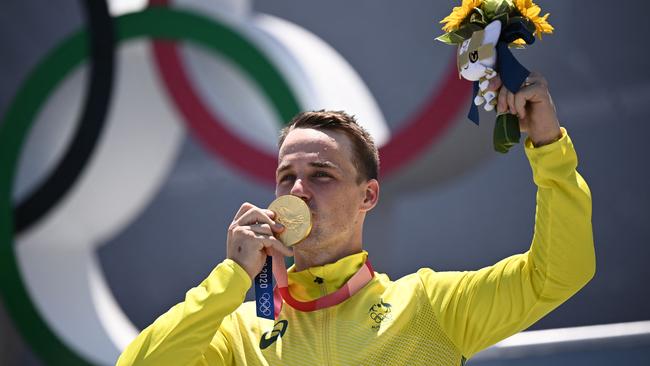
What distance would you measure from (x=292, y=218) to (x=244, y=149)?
11.1 feet

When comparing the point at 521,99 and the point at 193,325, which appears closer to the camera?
the point at 521,99

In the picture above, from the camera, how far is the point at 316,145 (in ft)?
8.21

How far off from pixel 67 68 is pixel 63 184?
807mm

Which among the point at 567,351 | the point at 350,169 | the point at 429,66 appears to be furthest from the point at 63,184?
the point at 350,169

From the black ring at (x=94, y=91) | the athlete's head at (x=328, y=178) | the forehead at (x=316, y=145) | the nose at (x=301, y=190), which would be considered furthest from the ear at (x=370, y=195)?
the black ring at (x=94, y=91)

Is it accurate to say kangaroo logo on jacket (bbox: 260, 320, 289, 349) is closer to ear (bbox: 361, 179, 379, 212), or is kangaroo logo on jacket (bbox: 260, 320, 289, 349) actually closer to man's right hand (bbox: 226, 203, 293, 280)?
man's right hand (bbox: 226, 203, 293, 280)

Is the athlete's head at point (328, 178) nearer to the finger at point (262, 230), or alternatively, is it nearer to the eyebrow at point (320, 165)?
the eyebrow at point (320, 165)

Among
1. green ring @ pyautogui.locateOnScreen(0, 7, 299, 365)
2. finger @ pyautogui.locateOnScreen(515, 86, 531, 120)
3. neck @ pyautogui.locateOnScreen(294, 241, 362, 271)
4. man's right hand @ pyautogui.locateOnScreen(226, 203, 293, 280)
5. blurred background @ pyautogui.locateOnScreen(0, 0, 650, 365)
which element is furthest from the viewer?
green ring @ pyautogui.locateOnScreen(0, 7, 299, 365)

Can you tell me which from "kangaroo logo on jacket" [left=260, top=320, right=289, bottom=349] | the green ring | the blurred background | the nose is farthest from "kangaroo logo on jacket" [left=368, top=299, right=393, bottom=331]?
the green ring

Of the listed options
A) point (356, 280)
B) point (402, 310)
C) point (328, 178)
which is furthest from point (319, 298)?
point (328, 178)

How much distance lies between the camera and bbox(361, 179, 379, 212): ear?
2.60 meters

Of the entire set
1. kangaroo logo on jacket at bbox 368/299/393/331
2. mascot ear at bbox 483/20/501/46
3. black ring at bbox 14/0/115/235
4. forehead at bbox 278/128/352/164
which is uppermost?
black ring at bbox 14/0/115/235

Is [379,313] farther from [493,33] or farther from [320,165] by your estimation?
[493,33]

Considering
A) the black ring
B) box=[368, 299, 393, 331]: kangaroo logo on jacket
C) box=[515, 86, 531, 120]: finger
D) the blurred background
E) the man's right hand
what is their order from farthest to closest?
the black ring < the blurred background < box=[368, 299, 393, 331]: kangaroo logo on jacket < the man's right hand < box=[515, 86, 531, 120]: finger
